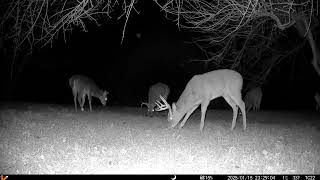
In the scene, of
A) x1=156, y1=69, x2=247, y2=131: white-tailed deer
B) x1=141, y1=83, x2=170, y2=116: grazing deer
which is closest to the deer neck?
x1=156, y1=69, x2=247, y2=131: white-tailed deer

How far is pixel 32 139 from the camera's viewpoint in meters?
7.51

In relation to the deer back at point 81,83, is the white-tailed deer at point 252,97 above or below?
below

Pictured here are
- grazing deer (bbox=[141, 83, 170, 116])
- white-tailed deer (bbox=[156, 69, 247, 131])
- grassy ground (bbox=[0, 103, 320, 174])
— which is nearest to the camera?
grassy ground (bbox=[0, 103, 320, 174])

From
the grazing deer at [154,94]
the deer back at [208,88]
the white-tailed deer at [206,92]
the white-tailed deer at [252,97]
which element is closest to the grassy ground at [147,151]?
the white-tailed deer at [206,92]

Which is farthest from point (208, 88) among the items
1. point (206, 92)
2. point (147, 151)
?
point (147, 151)

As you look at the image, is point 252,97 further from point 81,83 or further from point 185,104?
point 185,104

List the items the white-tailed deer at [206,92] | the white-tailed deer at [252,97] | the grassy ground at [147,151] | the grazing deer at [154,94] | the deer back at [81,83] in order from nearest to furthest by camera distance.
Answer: the grassy ground at [147,151] → the white-tailed deer at [206,92] → the grazing deer at [154,94] → the deer back at [81,83] → the white-tailed deer at [252,97]

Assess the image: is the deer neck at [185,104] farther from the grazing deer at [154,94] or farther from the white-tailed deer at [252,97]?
the white-tailed deer at [252,97]

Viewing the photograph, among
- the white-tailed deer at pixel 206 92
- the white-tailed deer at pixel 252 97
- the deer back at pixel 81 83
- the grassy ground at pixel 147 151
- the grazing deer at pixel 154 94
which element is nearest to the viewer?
the grassy ground at pixel 147 151

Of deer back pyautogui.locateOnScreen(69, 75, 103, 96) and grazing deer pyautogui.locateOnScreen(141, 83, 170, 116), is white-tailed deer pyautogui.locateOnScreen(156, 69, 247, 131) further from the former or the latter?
deer back pyautogui.locateOnScreen(69, 75, 103, 96)

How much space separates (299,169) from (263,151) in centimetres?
124

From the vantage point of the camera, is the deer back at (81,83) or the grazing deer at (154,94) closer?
Answer: the grazing deer at (154,94)

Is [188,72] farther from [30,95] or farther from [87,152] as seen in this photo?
[87,152]

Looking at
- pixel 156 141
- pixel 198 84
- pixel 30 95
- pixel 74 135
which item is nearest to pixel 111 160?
pixel 156 141
